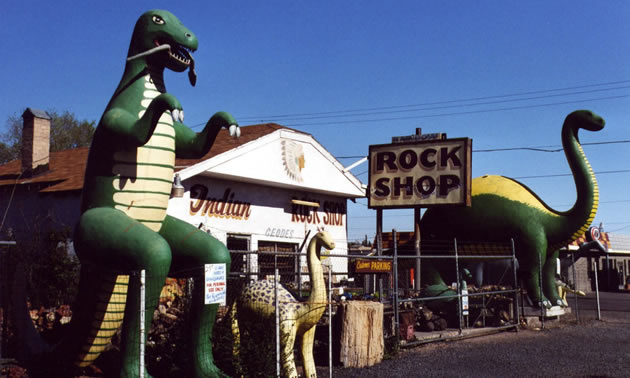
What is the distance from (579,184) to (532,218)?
1.34m

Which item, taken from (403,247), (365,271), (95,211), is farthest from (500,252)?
(95,211)

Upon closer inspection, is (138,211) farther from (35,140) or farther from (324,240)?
(35,140)

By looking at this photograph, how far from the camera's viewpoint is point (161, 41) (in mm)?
6578

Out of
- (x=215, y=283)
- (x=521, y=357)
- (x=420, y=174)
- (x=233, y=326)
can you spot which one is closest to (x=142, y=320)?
(x=215, y=283)

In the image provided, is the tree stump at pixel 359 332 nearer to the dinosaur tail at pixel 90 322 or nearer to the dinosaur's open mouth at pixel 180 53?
the dinosaur tail at pixel 90 322

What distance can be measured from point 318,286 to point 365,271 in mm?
3400

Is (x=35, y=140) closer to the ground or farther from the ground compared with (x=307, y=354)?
farther from the ground

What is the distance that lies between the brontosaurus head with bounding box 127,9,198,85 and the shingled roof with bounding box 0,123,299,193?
9.40 meters

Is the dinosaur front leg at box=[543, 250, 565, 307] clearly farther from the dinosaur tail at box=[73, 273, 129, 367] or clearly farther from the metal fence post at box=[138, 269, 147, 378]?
the metal fence post at box=[138, 269, 147, 378]

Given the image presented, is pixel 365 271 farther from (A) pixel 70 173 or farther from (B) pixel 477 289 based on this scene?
(A) pixel 70 173

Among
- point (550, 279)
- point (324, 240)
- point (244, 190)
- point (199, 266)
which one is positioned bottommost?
point (550, 279)

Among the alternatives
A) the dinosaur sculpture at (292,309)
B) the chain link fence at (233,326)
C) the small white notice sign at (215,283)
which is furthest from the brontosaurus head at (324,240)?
the small white notice sign at (215,283)

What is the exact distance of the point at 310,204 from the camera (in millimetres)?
20750

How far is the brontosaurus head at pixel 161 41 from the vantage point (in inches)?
257
